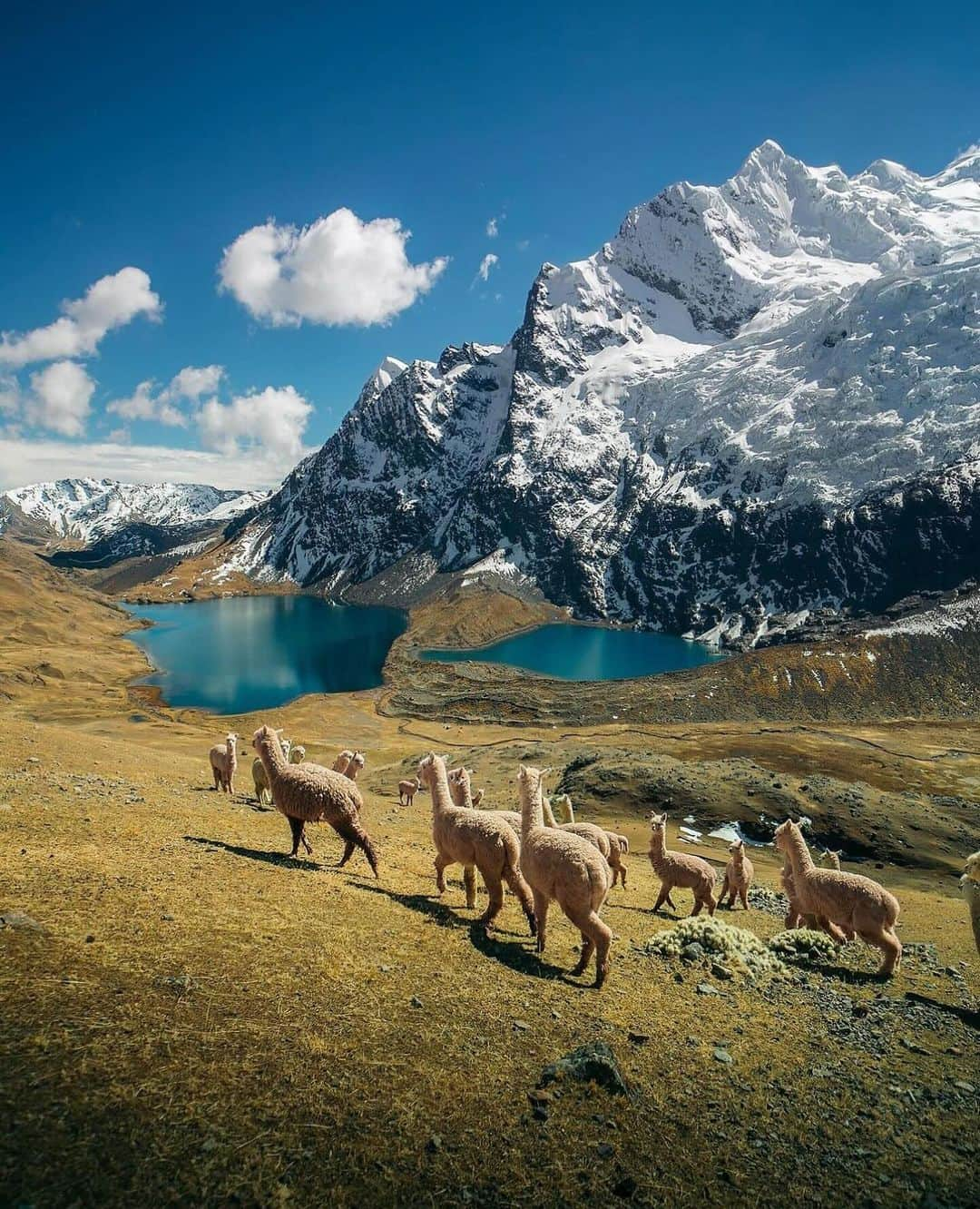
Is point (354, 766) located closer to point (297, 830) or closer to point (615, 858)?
point (297, 830)

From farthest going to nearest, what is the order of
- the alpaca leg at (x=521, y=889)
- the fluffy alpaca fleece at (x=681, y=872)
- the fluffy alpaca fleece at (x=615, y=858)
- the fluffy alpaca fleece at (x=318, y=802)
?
the fluffy alpaca fleece at (x=615, y=858) < the fluffy alpaca fleece at (x=681, y=872) < the fluffy alpaca fleece at (x=318, y=802) < the alpaca leg at (x=521, y=889)

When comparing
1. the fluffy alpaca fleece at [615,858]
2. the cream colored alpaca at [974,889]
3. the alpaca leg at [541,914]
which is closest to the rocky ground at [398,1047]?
the alpaca leg at [541,914]

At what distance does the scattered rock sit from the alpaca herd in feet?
10.4

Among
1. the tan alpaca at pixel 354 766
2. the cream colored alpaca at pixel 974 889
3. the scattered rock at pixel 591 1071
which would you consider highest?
the scattered rock at pixel 591 1071

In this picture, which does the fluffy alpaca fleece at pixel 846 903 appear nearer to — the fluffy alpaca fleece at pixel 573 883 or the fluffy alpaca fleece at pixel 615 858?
the fluffy alpaca fleece at pixel 615 858

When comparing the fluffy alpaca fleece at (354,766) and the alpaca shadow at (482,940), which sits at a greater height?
the alpaca shadow at (482,940)

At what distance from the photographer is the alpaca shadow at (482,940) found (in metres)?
12.5

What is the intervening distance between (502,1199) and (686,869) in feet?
53.6

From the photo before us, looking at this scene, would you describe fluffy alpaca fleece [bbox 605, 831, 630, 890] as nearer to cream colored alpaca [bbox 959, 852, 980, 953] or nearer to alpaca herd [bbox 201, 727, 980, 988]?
alpaca herd [bbox 201, 727, 980, 988]

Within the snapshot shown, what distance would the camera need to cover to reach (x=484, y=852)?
15211mm

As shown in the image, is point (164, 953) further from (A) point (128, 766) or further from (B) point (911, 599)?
(B) point (911, 599)

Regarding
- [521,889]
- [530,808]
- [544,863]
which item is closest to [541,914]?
[544,863]

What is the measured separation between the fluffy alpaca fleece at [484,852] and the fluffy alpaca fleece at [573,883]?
116 centimetres

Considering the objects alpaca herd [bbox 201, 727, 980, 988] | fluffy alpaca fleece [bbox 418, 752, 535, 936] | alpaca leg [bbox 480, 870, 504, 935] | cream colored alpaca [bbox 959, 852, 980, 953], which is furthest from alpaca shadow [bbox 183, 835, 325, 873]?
cream colored alpaca [bbox 959, 852, 980, 953]
